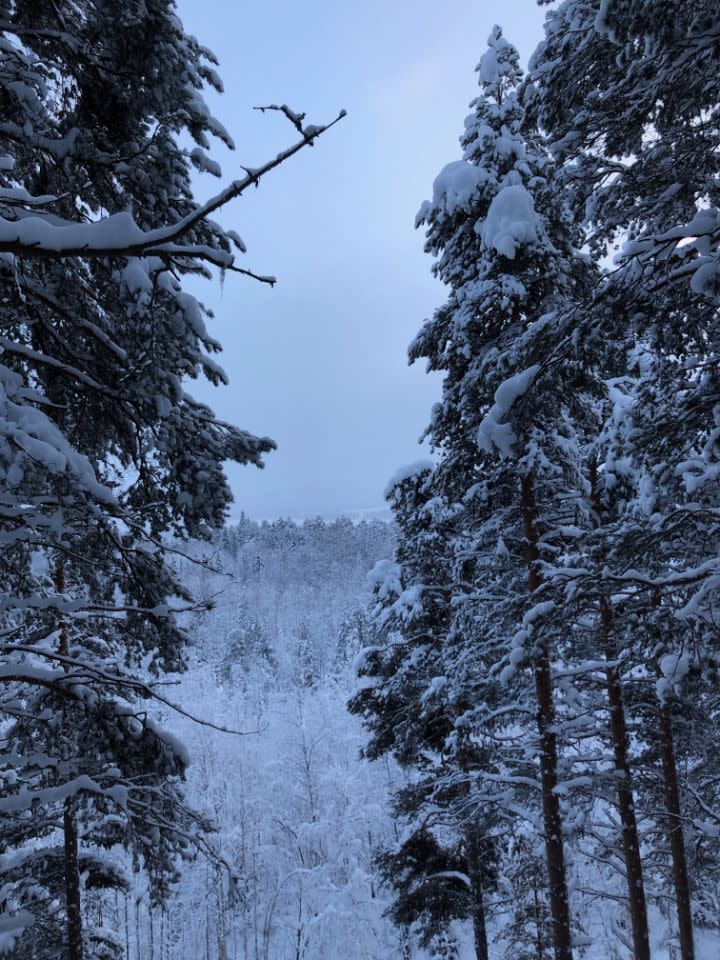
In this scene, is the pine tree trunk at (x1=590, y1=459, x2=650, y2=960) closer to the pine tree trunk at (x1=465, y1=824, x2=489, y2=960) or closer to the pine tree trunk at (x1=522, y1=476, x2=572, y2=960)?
the pine tree trunk at (x1=522, y1=476, x2=572, y2=960)

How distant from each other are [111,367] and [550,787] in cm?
682

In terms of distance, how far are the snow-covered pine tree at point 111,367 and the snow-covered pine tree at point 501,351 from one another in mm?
3336

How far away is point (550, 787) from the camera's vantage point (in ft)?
23.5

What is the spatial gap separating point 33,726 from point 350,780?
22592 mm

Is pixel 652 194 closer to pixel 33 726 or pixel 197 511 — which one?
pixel 197 511

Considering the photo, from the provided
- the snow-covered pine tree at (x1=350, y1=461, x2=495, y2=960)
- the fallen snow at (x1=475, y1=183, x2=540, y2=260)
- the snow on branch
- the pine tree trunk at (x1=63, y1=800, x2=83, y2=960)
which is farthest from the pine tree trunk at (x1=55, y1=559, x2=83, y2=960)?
the fallen snow at (x1=475, y1=183, x2=540, y2=260)

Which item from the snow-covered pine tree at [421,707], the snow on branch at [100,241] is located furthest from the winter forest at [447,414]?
the snow-covered pine tree at [421,707]

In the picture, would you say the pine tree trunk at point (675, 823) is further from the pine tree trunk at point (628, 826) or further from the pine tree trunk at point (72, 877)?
the pine tree trunk at point (72, 877)

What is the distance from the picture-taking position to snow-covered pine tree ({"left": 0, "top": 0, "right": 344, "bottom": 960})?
4.14m

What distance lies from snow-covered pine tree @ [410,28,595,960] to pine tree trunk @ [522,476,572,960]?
1 cm

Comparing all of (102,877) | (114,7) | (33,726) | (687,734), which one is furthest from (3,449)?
(687,734)

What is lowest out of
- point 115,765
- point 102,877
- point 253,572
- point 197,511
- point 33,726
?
point 102,877

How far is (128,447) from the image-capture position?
486cm

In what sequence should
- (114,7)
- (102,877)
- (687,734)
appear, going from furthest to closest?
(687,734) < (102,877) < (114,7)
